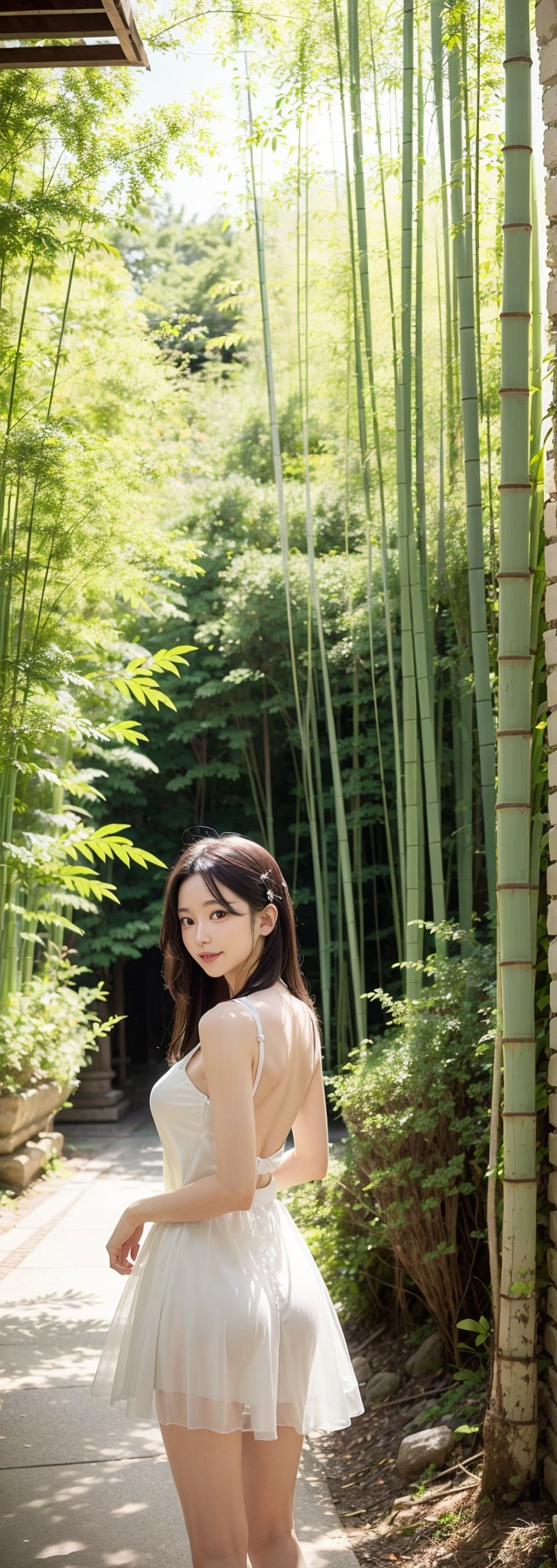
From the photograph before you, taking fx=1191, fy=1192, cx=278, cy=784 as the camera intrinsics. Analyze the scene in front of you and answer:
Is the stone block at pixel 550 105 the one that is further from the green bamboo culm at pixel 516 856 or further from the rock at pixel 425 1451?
the rock at pixel 425 1451

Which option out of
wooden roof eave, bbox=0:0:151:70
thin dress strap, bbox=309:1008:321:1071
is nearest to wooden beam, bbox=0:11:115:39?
wooden roof eave, bbox=0:0:151:70

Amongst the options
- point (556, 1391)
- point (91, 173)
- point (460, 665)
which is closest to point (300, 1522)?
point (556, 1391)

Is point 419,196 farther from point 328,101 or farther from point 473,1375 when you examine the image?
point 473,1375

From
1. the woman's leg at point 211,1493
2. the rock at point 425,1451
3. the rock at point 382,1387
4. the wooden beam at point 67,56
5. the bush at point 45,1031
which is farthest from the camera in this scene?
the bush at point 45,1031

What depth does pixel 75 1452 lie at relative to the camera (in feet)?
9.02

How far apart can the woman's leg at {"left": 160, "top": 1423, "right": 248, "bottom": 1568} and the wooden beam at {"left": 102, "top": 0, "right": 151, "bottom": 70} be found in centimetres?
295

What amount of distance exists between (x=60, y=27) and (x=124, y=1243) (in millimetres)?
2811

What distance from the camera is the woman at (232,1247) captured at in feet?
4.35

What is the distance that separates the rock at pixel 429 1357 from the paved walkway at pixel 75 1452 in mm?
332

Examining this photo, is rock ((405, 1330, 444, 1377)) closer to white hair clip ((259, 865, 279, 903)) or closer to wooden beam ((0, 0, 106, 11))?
white hair clip ((259, 865, 279, 903))

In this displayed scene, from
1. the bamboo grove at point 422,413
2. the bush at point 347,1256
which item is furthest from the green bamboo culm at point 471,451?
the bush at point 347,1256

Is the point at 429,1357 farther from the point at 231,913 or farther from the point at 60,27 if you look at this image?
the point at 60,27

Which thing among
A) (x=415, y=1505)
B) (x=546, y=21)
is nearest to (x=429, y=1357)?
(x=415, y=1505)

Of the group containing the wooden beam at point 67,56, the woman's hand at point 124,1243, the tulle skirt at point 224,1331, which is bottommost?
the tulle skirt at point 224,1331
